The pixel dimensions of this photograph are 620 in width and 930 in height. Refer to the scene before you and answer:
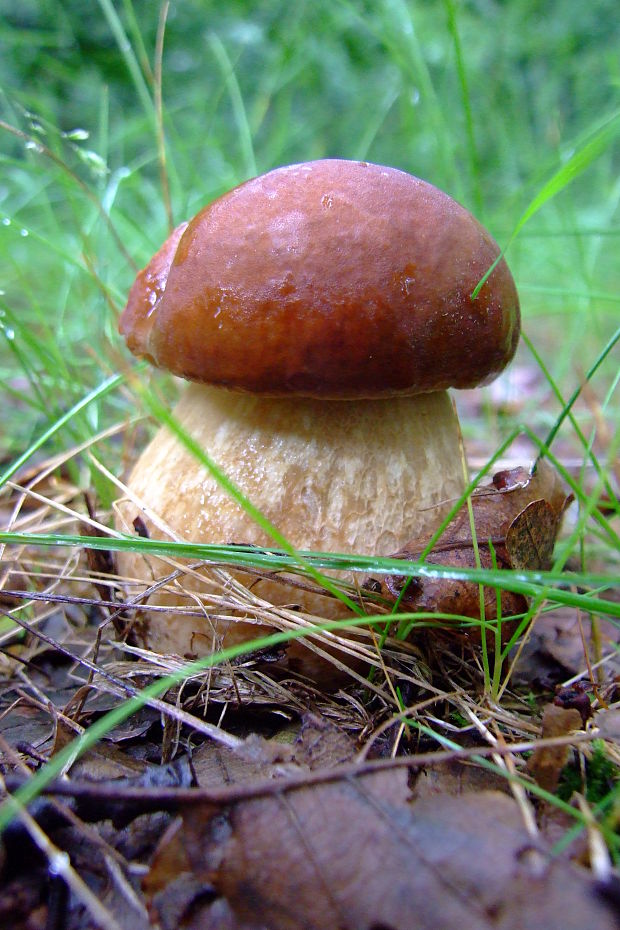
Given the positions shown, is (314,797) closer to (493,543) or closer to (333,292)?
(493,543)

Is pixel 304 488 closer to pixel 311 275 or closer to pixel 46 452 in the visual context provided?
pixel 311 275

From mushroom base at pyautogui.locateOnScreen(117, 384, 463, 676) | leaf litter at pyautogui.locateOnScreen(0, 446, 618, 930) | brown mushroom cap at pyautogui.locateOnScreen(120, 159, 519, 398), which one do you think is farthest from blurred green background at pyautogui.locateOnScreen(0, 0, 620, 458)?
leaf litter at pyautogui.locateOnScreen(0, 446, 618, 930)

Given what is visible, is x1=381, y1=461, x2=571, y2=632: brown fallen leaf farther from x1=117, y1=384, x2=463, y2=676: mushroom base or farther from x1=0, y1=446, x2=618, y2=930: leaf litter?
x1=117, y1=384, x2=463, y2=676: mushroom base

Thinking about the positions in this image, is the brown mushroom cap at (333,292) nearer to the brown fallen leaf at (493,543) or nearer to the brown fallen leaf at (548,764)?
the brown fallen leaf at (493,543)

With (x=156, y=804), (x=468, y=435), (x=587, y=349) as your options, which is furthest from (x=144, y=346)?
(x=587, y=349)

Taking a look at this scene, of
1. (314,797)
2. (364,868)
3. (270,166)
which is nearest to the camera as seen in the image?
Answer: (364,868)

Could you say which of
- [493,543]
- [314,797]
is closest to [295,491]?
[493,543]
